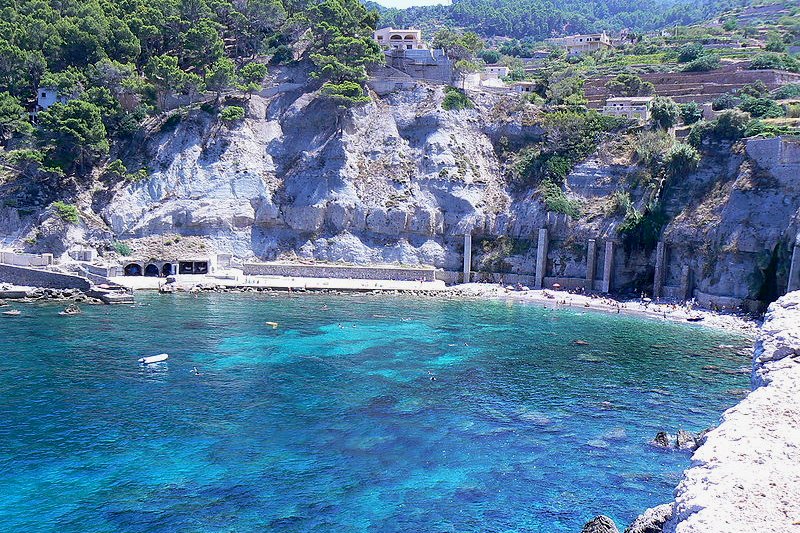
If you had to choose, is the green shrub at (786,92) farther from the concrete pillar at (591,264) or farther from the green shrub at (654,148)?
the concrete pillar at (591,264)

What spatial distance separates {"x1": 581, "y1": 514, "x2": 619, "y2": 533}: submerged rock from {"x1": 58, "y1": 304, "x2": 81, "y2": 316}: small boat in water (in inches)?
1689

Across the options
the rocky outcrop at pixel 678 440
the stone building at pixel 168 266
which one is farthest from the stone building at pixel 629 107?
the rocky outcrop at pixel 678 440

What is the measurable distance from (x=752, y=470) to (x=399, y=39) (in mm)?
82017

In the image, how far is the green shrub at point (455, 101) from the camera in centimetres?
7931

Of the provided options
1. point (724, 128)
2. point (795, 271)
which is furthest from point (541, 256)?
point (795, 271)

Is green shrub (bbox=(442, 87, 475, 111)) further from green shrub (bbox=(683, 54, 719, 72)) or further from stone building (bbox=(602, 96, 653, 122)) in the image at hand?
green shrub (bbox=(683, 54, 719, 72))

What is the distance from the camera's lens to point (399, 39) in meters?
91.3

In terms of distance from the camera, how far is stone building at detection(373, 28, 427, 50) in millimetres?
89025

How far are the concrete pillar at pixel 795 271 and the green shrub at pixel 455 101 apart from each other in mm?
37571

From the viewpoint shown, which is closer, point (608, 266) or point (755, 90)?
point (608, 266)

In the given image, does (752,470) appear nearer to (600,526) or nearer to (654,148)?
(600,526)

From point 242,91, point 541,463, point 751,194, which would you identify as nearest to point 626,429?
point 541,463

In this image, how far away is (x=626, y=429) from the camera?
34.2 meters

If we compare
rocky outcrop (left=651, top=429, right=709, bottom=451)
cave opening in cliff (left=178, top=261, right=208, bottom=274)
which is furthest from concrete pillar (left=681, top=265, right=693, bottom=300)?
cave opening in cliff (left=178, top=261, right=208, bottom=274)
